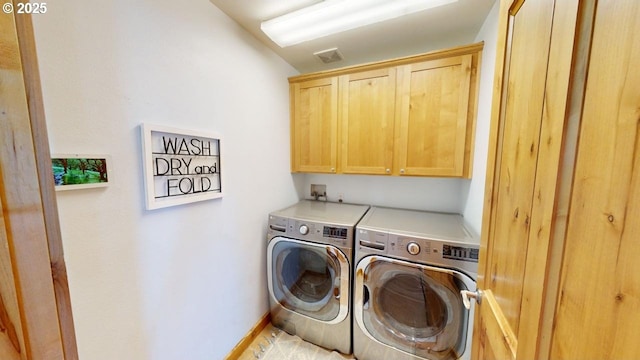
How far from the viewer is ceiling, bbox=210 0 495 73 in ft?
4.20

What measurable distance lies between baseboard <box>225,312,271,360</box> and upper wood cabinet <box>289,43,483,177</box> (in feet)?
4.43

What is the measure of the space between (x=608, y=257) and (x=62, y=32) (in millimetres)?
1509

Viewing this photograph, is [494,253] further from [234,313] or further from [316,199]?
[316,199]

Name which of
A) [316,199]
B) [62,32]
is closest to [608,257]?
[62,32]

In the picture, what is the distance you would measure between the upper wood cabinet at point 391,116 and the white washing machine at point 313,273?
0.53m

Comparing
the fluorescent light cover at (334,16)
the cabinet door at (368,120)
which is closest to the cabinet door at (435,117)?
the cabinet door at (368,120)

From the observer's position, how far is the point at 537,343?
43 centimetres

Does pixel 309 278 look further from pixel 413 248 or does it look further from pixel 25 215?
pixel 25 215

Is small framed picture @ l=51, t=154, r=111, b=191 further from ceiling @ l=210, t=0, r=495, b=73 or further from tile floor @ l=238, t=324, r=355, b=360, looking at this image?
tile floor @ l=238, t=324, r=355, b=360

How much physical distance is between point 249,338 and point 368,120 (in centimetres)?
195

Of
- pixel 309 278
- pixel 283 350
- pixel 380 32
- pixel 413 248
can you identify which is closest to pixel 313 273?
pixel 309 278

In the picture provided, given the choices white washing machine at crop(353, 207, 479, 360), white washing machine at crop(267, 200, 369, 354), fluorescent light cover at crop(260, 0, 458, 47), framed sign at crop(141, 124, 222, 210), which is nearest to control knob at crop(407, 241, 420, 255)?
white washing machine at crop(353, 207, 479, 360)

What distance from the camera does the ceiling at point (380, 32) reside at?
1.28 m

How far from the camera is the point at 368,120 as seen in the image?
1776mm
